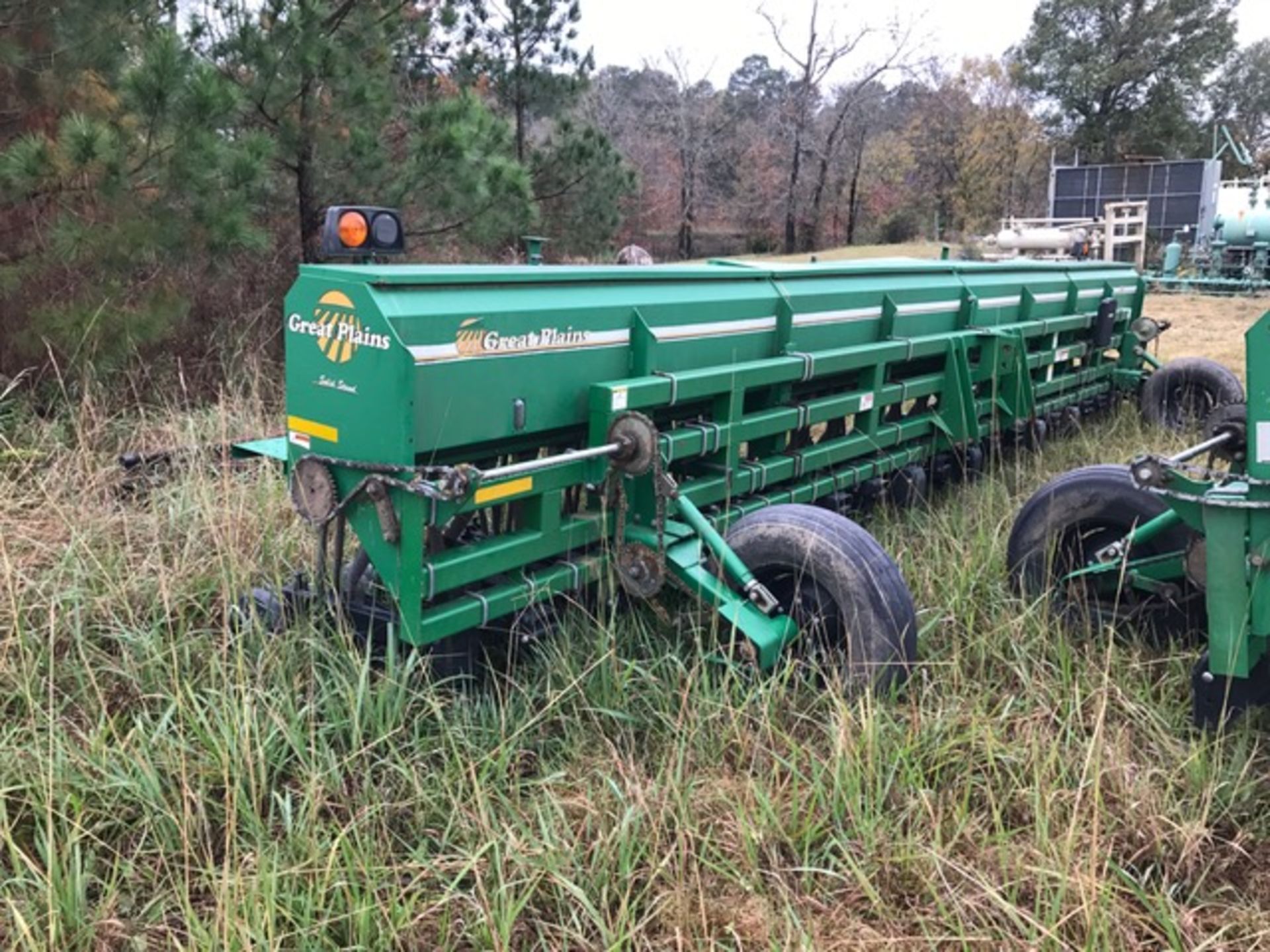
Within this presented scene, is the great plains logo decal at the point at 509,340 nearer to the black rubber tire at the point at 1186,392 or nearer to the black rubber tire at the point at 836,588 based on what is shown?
the black rubber tire at the point at 836,588

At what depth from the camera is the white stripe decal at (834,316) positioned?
178 inches

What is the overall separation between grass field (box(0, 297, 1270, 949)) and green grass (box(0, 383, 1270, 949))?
0.01 metres

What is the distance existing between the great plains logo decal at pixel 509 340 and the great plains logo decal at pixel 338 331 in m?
0.25

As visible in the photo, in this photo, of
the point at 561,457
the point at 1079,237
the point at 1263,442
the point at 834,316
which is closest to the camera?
the point at 1263,442

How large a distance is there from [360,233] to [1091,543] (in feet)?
9.08

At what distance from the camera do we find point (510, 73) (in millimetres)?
12602

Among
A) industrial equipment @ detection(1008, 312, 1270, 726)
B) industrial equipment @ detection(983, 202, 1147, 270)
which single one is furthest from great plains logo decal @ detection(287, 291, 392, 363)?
industrial equipment @ detection(983, 202, 1147, 270)

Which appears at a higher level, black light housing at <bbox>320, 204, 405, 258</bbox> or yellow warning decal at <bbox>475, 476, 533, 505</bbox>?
black light housing at <bbox>320, 204, 405, 258</bbox>

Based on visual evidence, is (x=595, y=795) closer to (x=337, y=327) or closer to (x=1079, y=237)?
(x=337, y=327)

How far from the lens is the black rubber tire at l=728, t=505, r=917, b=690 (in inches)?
124

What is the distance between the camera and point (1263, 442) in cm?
288

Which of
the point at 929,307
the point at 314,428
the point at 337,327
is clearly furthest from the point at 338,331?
the point at 929,307

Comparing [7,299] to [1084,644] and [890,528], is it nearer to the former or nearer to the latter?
[890,528]

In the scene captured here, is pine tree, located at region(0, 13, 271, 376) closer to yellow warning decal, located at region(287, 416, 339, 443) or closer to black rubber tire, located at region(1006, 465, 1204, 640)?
yellow warning decal, located at region(287, 416, 339, 443)
